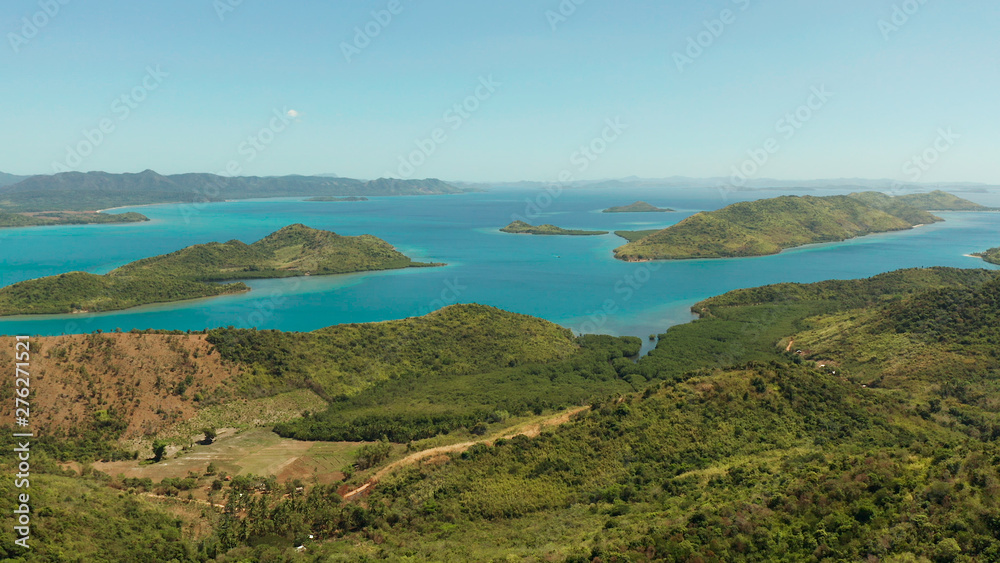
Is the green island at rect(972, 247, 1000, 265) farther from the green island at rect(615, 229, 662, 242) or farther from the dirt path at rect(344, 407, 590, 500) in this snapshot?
the dirt path at rect(344, 407, 590, 500)

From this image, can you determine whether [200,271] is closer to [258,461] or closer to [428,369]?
[428,369]

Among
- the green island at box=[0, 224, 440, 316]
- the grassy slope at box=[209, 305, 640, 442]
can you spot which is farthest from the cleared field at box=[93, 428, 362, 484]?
the green island at box=[0, 224, 440, 316]

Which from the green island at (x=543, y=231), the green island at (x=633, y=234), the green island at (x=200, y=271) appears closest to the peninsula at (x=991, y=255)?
the green island at (x=633, y=234)

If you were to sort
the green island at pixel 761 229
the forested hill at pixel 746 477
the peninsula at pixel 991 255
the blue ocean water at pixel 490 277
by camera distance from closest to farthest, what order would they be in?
1. the forested hill at pixel 746 477
2. the blue ocean water at pixel 490 277
3. the peninsula at pixel 991 255
4. the green island at pixel 761 229

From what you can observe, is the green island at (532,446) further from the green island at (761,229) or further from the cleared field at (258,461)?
the green island at (761,229)

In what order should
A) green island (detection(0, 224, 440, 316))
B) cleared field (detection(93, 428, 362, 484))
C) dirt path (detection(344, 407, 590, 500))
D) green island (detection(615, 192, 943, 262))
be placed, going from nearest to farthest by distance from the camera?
dirt path (detection(344, 407, 590, 500)), cleared field (detection(93, 428, 362, 484)), green island (detection(0, 224, 440, 316)), green island (detection(615, 192, 943, 262))

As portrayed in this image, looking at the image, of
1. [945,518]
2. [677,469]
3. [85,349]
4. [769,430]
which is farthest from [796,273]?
[85,349]
